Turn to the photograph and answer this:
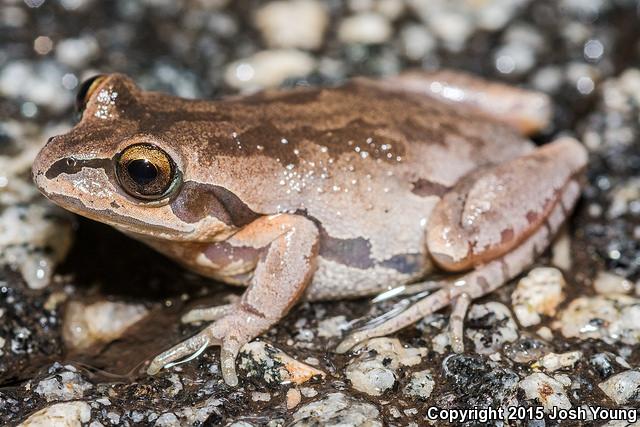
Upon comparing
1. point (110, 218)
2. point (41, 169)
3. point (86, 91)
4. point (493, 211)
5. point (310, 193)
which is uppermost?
point (86, 91)

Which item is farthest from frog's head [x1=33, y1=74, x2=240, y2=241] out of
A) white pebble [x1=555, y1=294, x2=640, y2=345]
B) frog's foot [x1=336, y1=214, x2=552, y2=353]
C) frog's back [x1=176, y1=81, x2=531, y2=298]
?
white pebble [x1=555, y1=294, x2=640, y2=345]

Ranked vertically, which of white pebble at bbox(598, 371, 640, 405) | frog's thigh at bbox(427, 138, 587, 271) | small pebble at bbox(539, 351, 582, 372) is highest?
frog's thigh at bbox(427, 138, 587, 271)

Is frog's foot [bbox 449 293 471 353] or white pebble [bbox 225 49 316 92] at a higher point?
white pebble [bbox 225 49 316 92]

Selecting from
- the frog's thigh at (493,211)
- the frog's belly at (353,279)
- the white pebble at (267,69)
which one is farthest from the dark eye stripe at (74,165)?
the white pebble at (267,69)

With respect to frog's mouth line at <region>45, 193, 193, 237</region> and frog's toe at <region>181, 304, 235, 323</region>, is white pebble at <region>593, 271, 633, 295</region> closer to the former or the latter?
frog's toe at <region>181, 304, 235, 323</region>

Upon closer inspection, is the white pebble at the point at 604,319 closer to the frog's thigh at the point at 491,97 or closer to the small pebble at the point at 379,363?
the small pebble at the point at 379,363

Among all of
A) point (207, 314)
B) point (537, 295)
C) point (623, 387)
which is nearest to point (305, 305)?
point (207, 314)

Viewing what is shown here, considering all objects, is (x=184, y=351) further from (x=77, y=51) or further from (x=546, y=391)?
(x=77, y=51)
